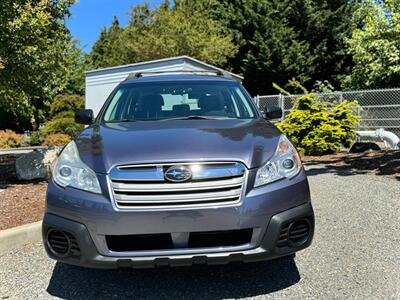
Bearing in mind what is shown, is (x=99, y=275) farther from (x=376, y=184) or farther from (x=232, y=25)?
(x=232, y=25)

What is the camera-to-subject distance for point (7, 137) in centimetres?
2220

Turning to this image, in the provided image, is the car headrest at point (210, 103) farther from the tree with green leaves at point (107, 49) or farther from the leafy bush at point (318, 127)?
the tree with green leaves at point (107, 49)

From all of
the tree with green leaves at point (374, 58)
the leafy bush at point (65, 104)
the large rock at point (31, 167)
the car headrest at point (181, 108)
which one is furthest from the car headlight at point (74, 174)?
the leafy bush at point (65, 104)

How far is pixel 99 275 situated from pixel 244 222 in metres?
1.51

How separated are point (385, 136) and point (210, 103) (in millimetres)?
10376

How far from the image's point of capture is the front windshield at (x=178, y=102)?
4637 mm

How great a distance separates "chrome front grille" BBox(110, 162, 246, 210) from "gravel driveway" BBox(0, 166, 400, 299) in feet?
2.65

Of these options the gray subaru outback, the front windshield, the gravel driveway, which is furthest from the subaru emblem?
the front windshield

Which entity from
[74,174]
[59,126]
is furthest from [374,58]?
[74,174]

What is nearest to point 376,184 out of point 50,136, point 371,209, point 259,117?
point 371,209

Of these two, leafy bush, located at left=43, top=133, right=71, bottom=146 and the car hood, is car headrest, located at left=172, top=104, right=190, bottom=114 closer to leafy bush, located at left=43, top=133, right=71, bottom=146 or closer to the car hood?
the car hood

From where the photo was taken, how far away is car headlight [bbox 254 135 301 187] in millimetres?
3372

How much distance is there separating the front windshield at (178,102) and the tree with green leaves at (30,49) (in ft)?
7.87

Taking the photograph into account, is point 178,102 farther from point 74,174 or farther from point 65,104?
point 65,104
